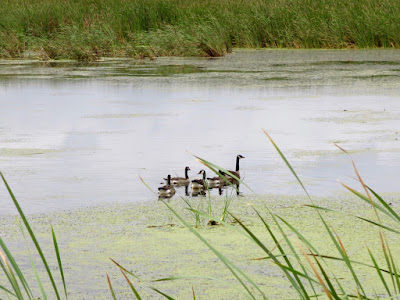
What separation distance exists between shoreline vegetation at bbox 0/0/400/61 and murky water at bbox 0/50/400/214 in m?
1.86

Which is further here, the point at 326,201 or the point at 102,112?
the point at 102,112

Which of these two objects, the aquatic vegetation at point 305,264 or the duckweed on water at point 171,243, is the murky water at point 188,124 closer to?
the duckweed on water at point 171,243

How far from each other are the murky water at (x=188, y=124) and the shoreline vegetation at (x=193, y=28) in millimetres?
1859

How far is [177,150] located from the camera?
764 centimetres

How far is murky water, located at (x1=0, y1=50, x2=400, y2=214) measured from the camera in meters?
6.34

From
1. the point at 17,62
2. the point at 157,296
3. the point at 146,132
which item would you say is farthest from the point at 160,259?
the point at 17,62

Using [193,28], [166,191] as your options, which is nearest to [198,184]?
[166,191]

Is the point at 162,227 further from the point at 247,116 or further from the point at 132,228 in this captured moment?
the point at 247,116

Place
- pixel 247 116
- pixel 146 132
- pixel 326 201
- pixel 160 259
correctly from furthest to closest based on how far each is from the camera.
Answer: pixel 247 116
pixel 146 132
pixel 326 201
pixel 160 259

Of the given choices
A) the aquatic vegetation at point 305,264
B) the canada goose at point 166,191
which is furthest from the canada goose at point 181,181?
the aquatic vegetation at point 305,264

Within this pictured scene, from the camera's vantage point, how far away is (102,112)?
412 inches

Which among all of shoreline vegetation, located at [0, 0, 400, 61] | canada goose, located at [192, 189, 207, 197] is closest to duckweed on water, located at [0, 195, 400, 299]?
canada goose, located at [192, 189, 207, 197]

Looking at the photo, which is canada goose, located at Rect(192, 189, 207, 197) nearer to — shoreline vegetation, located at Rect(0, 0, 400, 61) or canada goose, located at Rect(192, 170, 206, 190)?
canada goose, located at Rect(192, 170, 206, 190)

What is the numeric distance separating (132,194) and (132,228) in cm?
99
